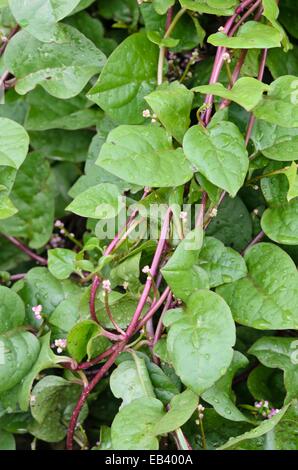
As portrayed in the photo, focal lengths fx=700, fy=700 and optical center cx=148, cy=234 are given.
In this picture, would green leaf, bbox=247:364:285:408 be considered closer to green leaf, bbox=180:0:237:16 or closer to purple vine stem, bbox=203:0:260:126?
purple vine stem, bbox=203:0:260:126

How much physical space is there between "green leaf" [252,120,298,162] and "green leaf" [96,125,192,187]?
159 millimetres

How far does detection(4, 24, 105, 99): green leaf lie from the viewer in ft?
3.96

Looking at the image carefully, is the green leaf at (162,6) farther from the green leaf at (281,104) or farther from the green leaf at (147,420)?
the green leaf at (147,420)

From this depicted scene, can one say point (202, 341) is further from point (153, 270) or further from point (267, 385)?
point (267, 385)

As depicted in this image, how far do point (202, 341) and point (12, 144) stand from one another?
41 cm

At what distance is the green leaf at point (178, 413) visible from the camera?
0.92 metres

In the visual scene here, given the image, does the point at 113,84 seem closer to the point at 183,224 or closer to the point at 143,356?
the point at 183,224

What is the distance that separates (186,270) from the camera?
38.1 inches

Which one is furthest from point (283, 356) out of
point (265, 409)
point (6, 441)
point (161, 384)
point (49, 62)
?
point (49, 62)

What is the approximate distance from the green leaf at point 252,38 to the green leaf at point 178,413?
1.61ft

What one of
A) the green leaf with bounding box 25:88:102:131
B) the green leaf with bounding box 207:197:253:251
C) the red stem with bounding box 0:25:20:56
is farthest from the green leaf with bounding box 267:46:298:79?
the red stem with bounding box 0:25:20:56

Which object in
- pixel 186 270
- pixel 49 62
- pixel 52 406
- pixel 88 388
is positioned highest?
pixel 49 62

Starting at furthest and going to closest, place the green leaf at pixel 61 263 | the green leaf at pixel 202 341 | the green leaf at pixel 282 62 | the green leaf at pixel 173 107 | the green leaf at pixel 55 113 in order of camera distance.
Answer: the green leaf at pixel 55 113
the green leaf at pixel 282 62
the green leaf at pixel 61 263
the green leaf at pixel 173 107
the green leaf at pixel 202 341

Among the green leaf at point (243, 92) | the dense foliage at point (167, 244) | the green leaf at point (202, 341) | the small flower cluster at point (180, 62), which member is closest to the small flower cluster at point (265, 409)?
the dense foliage at point (167, 244)
